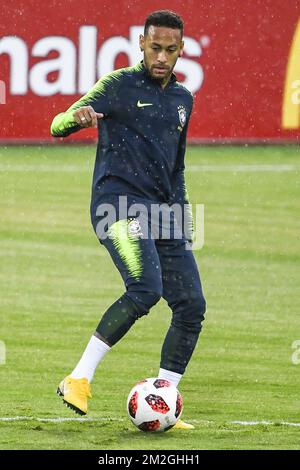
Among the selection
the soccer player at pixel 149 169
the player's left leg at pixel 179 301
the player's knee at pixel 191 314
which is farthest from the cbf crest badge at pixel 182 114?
the player's knee at pixel 191 314

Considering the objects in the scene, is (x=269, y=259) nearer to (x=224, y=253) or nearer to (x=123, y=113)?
(x=224, y=253)

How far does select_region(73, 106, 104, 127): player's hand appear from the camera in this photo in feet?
28.1

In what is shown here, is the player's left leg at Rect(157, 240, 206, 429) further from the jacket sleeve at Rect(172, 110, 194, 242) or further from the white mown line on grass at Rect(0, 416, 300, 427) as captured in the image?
the white mown line on grass at Rect(0, 416, 300, 427)

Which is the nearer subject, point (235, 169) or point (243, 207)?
point (243, 207)

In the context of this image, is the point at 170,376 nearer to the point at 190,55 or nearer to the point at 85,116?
the point at 85,116

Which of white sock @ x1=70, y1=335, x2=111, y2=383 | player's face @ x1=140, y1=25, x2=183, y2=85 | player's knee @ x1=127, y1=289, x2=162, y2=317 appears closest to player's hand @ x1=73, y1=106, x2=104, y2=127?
player's face @ x1=140, y1=25, x2=183, y2=85

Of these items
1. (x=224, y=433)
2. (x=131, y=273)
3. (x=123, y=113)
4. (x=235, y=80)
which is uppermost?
(x=235, y=80)

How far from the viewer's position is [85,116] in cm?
856

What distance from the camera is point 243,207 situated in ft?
69.9

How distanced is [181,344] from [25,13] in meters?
13.9

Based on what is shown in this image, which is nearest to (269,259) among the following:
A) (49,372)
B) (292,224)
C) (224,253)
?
(224,253)

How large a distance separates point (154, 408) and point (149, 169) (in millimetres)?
1552

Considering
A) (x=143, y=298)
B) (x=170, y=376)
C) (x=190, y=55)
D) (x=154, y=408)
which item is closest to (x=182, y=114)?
(x=143, y=298)

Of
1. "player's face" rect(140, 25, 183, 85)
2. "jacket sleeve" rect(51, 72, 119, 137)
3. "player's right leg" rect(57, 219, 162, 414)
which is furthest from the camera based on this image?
"player's face" rect(140, 25, 183, 85)
